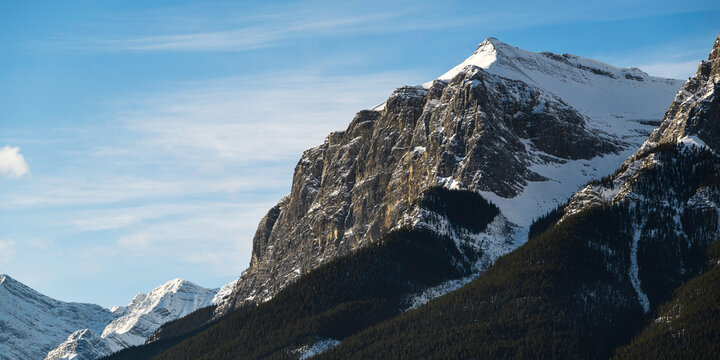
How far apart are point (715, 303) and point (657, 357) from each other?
1646cm

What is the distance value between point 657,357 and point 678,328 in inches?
366

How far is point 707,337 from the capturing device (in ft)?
630

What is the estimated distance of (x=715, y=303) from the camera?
199875 mm

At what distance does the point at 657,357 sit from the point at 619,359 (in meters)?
8.39

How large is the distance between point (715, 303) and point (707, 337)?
994 cm

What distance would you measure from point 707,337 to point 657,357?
29.8ft

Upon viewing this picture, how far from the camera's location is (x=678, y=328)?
199 metres

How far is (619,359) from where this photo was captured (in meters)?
199

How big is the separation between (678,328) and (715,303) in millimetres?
8082

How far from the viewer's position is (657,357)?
19262 centimetres
